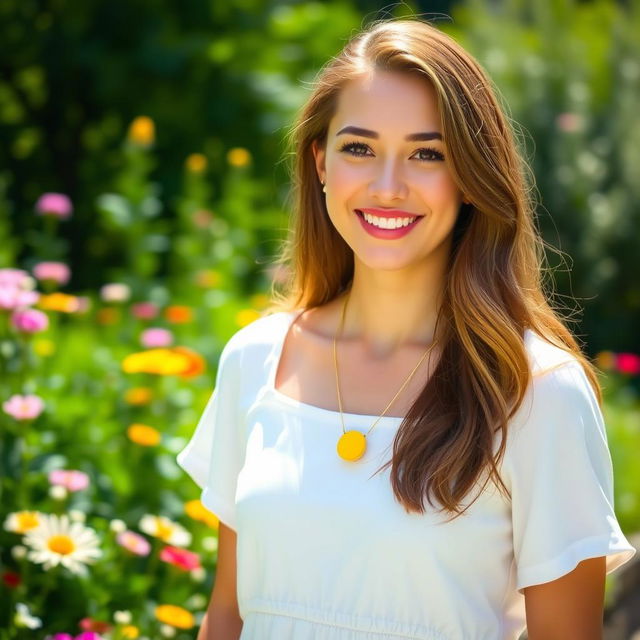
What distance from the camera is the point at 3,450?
272cm

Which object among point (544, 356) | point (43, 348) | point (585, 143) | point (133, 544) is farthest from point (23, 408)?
point (585, 143)

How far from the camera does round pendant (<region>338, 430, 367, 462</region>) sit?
1933 mm

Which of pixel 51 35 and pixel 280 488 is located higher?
pixel 51 35

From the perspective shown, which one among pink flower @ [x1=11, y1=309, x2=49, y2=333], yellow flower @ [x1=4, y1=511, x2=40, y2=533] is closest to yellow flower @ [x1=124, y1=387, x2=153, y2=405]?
pink flower @ [x1=11, y1=309, x2=49, y2=333]

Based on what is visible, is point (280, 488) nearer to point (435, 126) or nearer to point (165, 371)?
point (435, 126)

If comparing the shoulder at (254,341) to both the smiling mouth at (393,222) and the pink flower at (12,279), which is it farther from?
the pink flower at (12,279)

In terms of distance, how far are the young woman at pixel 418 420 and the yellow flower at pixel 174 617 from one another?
168 mm

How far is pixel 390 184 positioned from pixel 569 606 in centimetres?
79

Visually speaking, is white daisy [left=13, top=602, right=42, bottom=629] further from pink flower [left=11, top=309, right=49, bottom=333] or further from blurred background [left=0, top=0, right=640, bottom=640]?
pink flower [left=11, top=309, right=49, bottom=333]

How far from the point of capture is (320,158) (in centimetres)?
222

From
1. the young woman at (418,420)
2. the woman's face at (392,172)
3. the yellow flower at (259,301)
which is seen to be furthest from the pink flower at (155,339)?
the woman's face at (392,172)

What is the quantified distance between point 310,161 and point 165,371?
89cm

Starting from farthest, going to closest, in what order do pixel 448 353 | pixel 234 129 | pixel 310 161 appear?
pixel 234 129
pixel 310 161
pixel 448 353

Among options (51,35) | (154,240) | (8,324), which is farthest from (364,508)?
(51,35)
